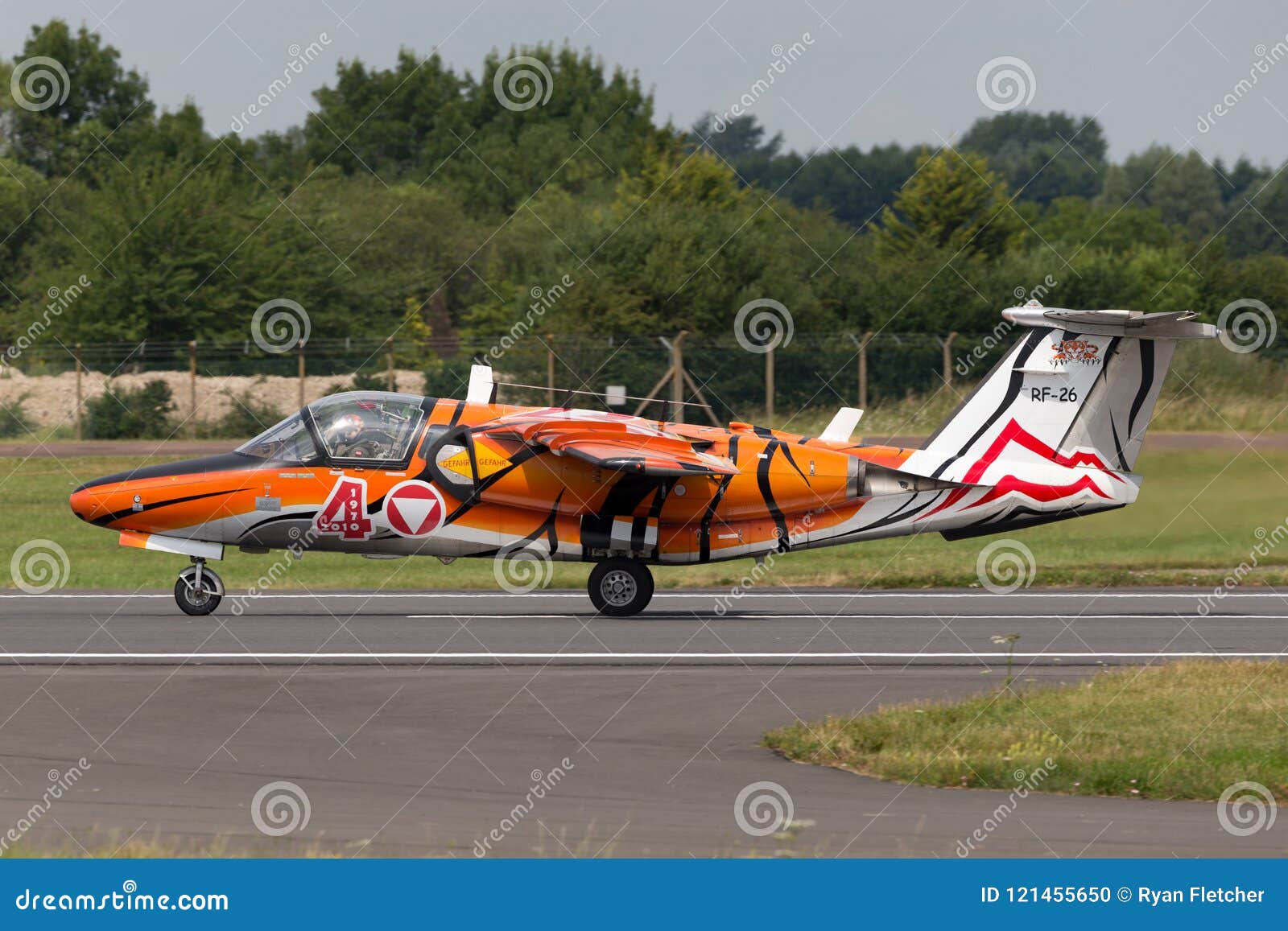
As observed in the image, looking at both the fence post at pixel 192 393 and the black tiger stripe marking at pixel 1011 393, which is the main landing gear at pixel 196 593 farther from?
the fence post at pixel 192 393

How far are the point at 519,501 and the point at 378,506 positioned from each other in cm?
157

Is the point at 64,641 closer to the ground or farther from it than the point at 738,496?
closer to the ground

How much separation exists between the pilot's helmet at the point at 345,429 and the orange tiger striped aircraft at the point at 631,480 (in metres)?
0.02

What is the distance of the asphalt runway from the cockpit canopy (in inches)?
72.4

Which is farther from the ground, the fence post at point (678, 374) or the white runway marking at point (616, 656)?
Result: the fence post at point (678, 374)

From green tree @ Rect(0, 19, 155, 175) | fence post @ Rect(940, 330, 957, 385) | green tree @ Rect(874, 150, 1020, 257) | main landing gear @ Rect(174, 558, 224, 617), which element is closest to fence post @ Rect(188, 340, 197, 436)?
Result: fence post @ Rect(940, 330, 957, 385)

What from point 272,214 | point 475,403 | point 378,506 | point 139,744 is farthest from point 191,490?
point 272,214

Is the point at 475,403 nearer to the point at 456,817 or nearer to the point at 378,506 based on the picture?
Answer: the point at 378,506

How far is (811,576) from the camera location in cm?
2355

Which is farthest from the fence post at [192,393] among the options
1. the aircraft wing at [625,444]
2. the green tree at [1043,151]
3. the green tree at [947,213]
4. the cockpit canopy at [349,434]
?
the green tree at [1043,151]

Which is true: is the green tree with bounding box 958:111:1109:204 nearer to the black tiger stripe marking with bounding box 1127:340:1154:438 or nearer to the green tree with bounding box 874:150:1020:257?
the green tree with bounding box 874:150:1020:257

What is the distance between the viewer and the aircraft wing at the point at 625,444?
18125mm

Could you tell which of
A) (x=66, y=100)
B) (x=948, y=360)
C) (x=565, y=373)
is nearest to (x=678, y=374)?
(x=565, y=373)

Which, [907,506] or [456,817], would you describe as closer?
[456,817]
